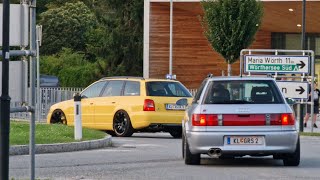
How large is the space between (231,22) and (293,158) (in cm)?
3140

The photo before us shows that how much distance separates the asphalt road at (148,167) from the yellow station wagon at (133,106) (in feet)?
15.7

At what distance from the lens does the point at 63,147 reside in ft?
59.5

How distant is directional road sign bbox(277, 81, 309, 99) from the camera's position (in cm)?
2806

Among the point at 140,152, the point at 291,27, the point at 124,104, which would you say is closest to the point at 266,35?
the point at 291,27

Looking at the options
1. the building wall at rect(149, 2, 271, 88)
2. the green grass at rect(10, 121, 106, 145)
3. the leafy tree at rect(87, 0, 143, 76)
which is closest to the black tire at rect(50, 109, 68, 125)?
the green grass at rect(10, 121, 106, 145)

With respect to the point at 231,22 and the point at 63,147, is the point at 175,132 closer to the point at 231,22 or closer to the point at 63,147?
the point at 63,147

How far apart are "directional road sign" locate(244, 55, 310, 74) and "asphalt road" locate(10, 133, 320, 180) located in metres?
9.46

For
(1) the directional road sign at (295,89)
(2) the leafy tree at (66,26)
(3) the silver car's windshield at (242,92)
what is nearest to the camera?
(3) the silver car's windshield at (242,92)

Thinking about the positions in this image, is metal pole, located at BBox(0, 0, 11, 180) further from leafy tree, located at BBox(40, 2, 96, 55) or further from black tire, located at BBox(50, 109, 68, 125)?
leafy tree, located at BBox(40, 2, 96, 55)

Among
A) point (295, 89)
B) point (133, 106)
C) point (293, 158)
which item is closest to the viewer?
point (293, 158)

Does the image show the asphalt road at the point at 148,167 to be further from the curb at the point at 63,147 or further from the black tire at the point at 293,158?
the curb at the point at 63,147

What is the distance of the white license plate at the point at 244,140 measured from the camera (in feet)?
48.9

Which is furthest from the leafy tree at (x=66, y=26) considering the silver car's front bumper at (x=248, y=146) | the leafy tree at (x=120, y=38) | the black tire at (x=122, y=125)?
the silver car's front bumper at (x=248, y=146)

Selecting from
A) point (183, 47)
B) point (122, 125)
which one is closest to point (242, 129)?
point (122, 125)
